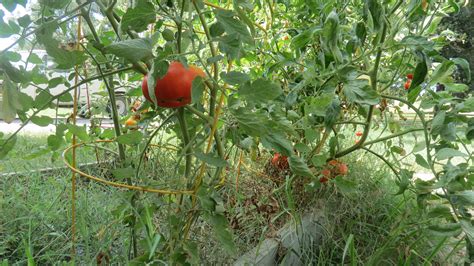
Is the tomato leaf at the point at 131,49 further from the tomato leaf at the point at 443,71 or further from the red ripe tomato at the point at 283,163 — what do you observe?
the red ripe tomato at the point at 283,163

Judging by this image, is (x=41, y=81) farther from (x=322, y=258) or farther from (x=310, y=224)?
(x=310, y=224)

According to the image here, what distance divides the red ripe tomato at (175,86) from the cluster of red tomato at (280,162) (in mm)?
889

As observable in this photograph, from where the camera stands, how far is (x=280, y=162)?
1480 millimetres

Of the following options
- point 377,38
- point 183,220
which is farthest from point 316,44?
point 183,220

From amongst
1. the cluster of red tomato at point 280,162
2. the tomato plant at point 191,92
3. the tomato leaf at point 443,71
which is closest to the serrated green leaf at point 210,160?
the tomato plant at point 191,92

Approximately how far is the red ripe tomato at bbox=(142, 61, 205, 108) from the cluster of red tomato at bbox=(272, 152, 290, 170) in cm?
89

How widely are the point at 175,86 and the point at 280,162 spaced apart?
0.98 meters

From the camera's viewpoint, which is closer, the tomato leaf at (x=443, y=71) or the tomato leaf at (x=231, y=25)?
the tomato leaf at (x=231, y=25)

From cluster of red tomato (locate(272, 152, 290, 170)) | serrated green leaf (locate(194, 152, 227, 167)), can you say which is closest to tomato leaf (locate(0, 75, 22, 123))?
serrated green leaf (locate(194, 152, 227, 167))

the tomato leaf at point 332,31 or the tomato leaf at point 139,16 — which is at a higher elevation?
the tomato leaf at point 139,16

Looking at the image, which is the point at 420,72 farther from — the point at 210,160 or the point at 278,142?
the point at 210,160

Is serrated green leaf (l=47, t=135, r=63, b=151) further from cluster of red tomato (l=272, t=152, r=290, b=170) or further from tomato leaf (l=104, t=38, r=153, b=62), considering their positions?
cluster of red tomato (l=272, t=152, r=290, b=170)

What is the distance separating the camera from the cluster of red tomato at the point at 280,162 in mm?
1430

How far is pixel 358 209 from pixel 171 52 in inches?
45.1
